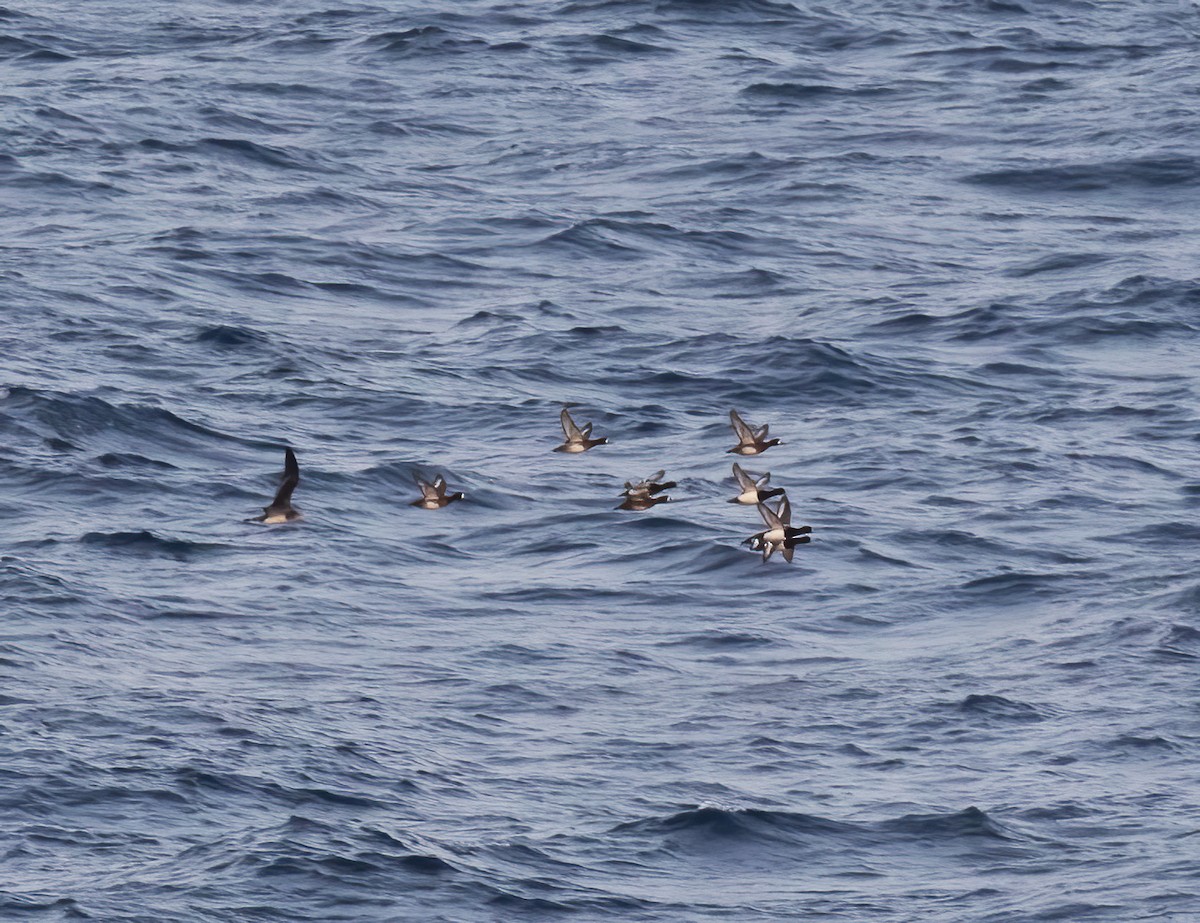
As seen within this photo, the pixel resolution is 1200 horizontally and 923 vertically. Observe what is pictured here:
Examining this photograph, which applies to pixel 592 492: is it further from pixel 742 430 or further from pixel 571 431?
pixel 571 431

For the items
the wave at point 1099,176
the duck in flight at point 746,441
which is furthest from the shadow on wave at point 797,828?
the wave at point 1099,176

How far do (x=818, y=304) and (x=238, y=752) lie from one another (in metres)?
15.3

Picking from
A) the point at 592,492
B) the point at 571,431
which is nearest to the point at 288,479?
the point at 571,431

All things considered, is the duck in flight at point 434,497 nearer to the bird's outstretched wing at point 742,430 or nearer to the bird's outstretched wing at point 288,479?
the bird's outstretched wing at point 288,479

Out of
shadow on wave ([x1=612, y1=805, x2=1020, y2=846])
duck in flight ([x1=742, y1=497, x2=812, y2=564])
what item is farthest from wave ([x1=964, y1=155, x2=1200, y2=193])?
shadow on wave ([x1=612, y1=805, x2=1020, y2=846])

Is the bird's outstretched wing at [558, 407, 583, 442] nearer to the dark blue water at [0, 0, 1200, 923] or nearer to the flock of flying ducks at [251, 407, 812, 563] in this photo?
the flock of flying ducks at [251, 407, 812, 563]

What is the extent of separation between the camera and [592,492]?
108ft

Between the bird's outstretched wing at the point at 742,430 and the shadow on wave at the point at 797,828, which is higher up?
the bird's outstretched wing at the point at 742,430

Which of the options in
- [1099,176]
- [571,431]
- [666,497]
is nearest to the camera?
[666,497]

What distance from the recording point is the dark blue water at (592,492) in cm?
2586

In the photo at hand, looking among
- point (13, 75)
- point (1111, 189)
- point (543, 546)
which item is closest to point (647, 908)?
point (543, 546)

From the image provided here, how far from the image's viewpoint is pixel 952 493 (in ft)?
110

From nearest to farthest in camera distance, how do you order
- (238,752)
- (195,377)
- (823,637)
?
(238,752), (823,637), (195,377)

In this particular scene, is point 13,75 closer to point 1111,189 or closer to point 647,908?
point 1111,189
